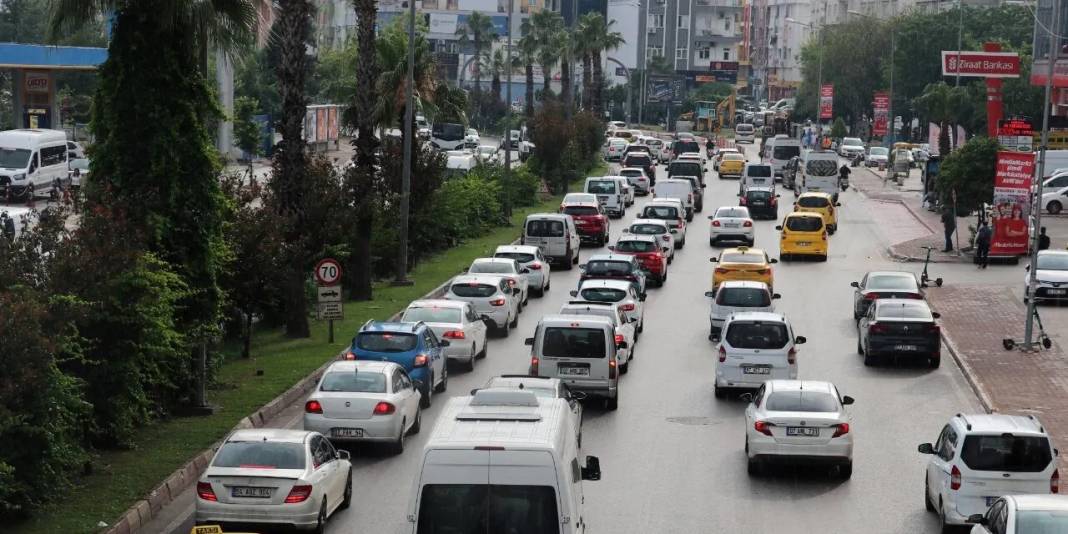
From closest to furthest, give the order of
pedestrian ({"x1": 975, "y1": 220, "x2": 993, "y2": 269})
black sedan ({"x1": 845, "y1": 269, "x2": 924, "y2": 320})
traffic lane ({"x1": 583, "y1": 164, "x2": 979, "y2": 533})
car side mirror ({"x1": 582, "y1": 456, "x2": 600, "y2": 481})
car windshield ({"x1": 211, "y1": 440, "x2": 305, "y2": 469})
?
car side mirror ({"x1": 582, "y1": 456, "x2": 600, "y2": 481}) < car windshield ({"x1": 211, "y1": 440, "x2": 305, "y2": 469}) < traffic lane ({"x1": 583, "y1": 164, "x2": 979, "y2": 533}) < black sedan ({"x1": 845, "y1": 269, "x2": 924, "y2": 320}) < pedestrian ({"x1": 975, "y1": 220, "x2": 993, "y2": 269})

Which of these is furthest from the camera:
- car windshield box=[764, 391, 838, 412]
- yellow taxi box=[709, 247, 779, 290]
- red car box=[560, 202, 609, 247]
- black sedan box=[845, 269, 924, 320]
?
red car box=[560, 202, 609, 247]

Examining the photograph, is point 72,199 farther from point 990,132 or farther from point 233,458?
point 990,132

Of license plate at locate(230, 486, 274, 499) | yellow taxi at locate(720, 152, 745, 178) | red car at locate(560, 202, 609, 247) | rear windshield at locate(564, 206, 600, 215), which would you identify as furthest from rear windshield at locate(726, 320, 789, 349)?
yellow taxi at locate(720, 152, 745, 178)

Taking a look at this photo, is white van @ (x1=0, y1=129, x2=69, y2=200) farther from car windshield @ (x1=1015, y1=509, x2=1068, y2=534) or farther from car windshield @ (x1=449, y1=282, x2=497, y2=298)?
car windshield @ (x1=1015, y1=509, x2=1068, y2=534)

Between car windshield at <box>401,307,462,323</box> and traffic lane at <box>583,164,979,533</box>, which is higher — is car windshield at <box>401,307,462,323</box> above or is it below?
above

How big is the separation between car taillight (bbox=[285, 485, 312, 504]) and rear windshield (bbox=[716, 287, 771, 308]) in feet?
59.4

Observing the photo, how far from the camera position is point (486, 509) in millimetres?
13109

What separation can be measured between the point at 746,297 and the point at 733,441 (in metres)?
10.1

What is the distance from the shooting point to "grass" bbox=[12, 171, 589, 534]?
18391 millimetres

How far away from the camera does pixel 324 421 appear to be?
22438mm

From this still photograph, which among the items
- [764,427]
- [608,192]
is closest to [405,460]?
[764,427]

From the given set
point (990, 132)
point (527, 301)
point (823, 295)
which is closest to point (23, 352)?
point (527, 301)

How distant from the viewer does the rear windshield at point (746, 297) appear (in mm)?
34125

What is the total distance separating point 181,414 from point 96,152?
443 cm
